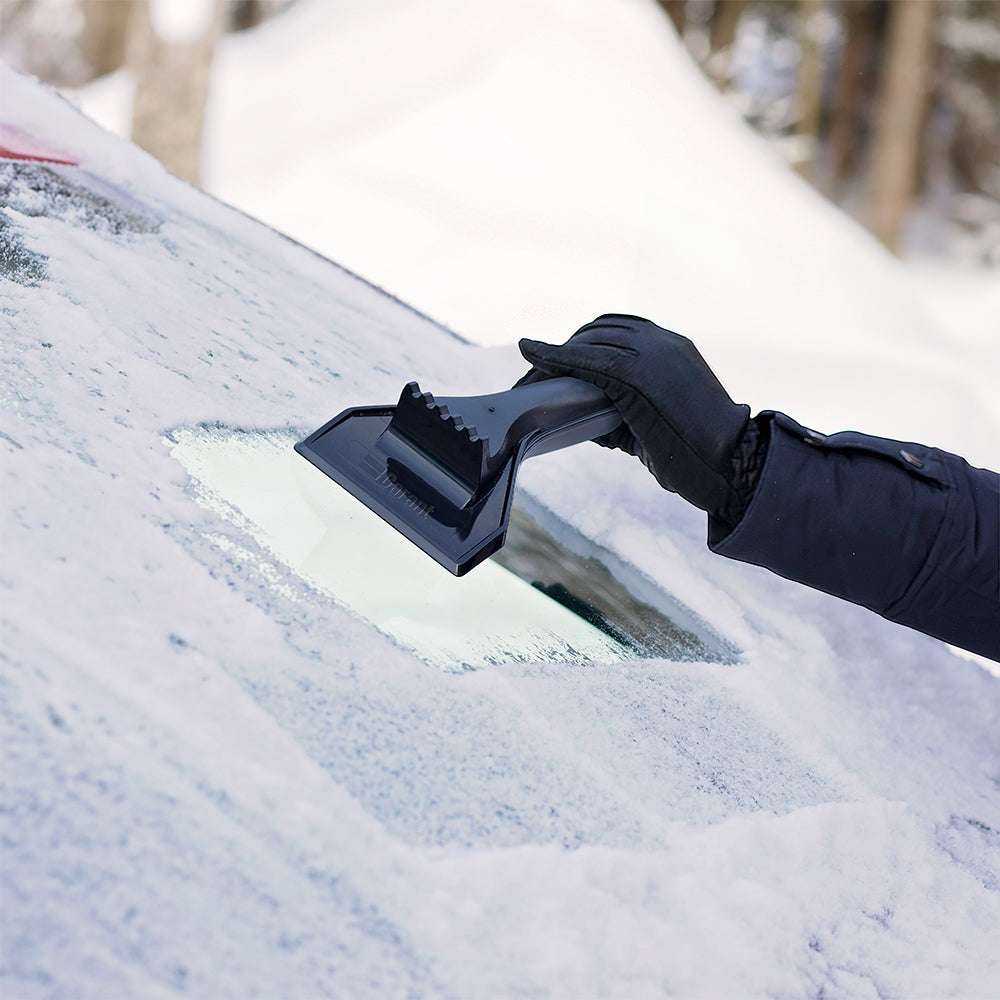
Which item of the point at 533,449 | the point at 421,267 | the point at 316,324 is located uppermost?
the point at 533,449

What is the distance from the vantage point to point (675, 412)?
1339 millimetres

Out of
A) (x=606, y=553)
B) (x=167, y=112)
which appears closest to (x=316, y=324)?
(x=606, y=553)

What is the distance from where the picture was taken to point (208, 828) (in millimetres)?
782

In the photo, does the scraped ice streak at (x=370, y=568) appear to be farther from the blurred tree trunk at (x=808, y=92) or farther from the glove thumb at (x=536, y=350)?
the blurred tree trunk at (x=808, y=92)

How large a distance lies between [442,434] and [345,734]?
1.39 ft

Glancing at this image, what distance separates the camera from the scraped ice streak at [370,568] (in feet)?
3.78

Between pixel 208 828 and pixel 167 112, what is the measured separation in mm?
4175

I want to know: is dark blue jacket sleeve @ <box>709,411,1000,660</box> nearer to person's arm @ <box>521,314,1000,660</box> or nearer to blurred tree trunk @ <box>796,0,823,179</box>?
person's arm @ <box>521,314,1000,660</box>

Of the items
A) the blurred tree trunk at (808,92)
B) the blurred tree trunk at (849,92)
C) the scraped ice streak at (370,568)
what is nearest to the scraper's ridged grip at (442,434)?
the scraped ice streak at (370,568)

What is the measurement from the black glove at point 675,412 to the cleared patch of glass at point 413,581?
194 mm

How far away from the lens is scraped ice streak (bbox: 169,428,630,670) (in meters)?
1.15

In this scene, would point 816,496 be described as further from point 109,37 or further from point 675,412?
point 109,37

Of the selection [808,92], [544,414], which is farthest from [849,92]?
[544,414]

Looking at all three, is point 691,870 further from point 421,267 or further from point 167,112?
point 167,112
